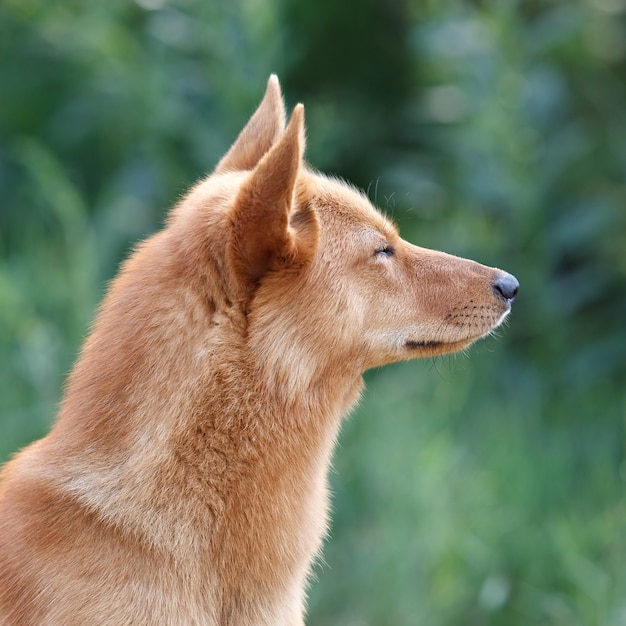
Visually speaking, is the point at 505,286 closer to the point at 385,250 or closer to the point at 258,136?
the point at 385,250

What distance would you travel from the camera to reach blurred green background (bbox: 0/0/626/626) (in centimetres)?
475

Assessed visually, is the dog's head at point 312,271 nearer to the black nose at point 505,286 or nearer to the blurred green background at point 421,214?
the black nose at point 505,286

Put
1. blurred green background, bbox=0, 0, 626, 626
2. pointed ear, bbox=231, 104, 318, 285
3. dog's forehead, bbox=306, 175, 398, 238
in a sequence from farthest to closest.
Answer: blurred green background, bbox=0, 0, 626, 626 < dog's forehead, bbox=306, 175, 398, 238 < pointed ear, bbox=231, 104, 318, 285

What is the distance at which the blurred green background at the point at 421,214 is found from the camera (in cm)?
475

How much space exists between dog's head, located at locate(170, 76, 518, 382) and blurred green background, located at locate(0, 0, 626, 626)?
0.76 m

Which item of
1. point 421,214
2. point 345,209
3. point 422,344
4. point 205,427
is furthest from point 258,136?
point 421,214

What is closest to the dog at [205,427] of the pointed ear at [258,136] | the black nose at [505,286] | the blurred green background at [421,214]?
the pointed ear at [258,136]

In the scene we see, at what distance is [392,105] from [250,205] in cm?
526

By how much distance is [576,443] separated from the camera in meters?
5.66

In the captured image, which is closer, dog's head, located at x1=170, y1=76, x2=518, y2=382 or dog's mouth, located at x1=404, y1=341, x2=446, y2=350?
dog's head, located at x1=170, y1=76, x2=518, y2=382

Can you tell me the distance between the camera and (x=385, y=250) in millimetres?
3094

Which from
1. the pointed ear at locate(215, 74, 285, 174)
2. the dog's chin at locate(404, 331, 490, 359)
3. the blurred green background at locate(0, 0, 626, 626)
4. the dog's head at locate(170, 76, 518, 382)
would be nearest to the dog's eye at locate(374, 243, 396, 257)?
the dog's head at locate(170, 76, 518, 382)

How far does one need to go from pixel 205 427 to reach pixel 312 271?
563mm

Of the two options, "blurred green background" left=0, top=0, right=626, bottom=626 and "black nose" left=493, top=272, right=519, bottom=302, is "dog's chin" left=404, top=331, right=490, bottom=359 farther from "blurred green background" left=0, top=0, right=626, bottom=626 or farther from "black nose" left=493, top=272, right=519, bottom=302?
"blurred green background" left=0, top=0, right=626, bottom=626
